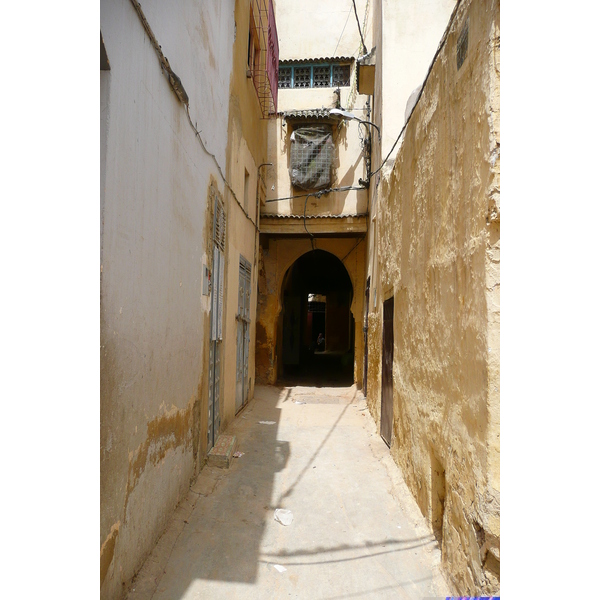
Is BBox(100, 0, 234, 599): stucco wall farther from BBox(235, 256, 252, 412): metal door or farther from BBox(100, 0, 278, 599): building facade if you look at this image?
BBox(235, 256, 252, 412): metal door

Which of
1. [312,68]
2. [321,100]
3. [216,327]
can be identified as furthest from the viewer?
→ [312,68]

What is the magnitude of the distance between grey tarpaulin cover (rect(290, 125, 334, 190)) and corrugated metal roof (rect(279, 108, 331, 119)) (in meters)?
0.25

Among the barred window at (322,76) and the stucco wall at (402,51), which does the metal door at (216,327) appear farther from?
the barred window at (322,76)

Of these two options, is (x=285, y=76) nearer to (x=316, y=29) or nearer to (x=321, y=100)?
(x=321, y=100)

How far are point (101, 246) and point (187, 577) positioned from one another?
2.53m

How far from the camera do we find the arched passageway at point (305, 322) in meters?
14.5

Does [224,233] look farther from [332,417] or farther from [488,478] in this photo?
[488,478]

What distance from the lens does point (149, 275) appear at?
3.27 metres

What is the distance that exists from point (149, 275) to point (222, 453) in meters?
3.07

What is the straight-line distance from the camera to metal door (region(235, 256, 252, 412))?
26.7 ft

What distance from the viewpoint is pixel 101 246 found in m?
2.38

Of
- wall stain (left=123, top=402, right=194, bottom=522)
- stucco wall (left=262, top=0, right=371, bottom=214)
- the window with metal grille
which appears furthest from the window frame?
wall stain (left=123, top=402, right=194, bottom=522)

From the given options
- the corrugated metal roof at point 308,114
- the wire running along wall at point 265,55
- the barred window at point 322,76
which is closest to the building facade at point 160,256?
the wire running along wall at point 265,55

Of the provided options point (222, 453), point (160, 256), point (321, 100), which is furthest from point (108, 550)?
point (321, 100)
